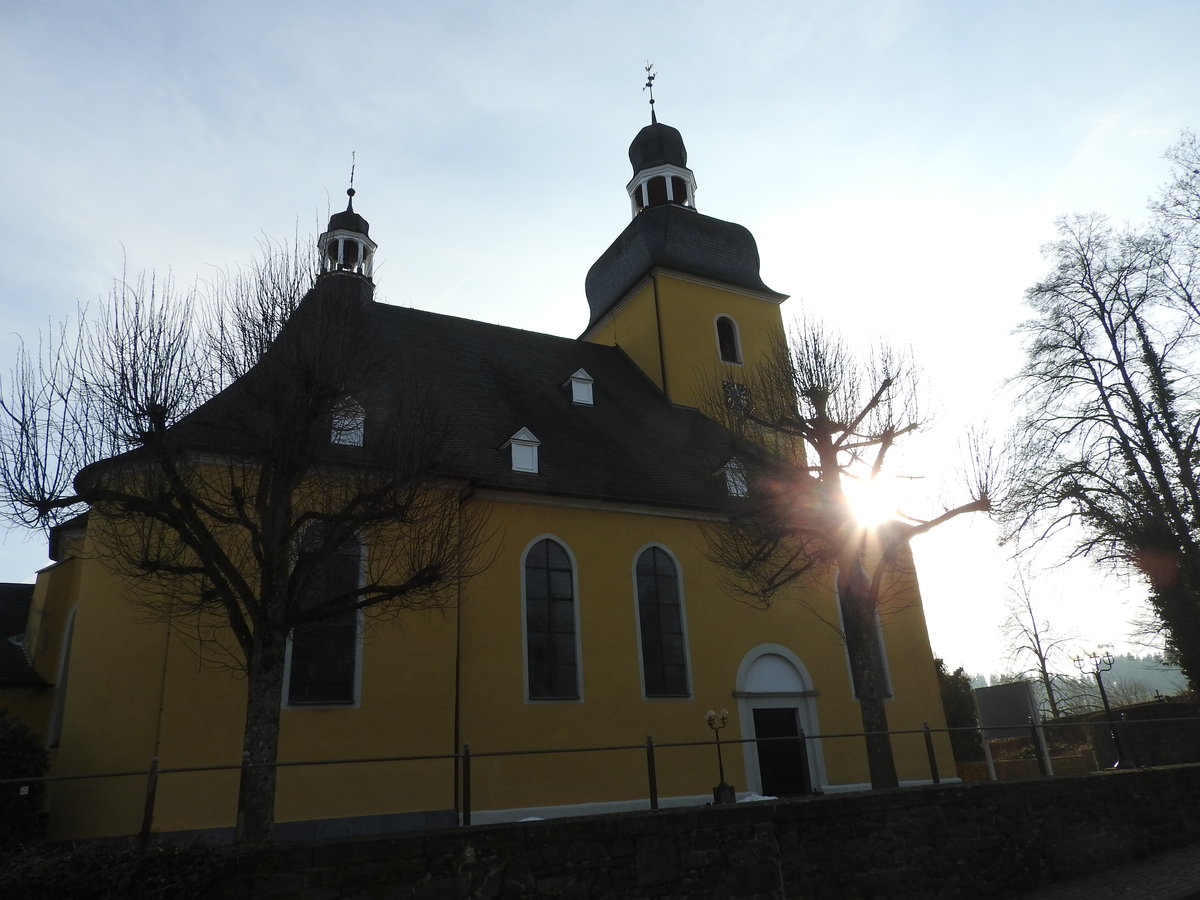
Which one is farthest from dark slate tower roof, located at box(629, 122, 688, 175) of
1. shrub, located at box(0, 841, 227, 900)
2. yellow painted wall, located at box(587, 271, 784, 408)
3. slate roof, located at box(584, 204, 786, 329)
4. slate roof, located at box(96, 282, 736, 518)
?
shrub, located at box(0, 841, 227, 900)

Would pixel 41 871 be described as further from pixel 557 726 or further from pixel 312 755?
pixel 557 726

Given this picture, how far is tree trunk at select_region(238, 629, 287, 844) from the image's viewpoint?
25.7 feet

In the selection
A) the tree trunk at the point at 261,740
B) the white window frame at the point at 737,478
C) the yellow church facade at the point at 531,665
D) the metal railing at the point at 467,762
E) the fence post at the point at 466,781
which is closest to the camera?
the metal railing at the point at 467,762

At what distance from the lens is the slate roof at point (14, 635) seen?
13383 mm

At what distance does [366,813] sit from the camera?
1188 cm

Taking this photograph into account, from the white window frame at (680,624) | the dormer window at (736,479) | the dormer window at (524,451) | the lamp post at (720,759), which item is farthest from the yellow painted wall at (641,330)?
the lamp post at (720,759)

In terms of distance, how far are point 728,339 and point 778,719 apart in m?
10.5

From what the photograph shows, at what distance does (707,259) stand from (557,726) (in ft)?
46.1

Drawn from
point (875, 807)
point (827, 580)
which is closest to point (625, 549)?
point (827, 580)

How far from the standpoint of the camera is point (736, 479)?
1450 cm

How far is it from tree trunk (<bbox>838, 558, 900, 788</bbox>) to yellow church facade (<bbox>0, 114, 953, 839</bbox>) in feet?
5.95

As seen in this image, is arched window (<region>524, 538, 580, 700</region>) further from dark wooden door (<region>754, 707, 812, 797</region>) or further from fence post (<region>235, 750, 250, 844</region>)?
fence post (<region>235, 750, 250, 844</region>)

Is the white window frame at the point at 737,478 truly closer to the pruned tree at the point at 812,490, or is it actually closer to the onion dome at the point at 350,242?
the pruned tree at the point at 812,490

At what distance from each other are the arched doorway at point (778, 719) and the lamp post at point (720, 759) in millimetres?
671
